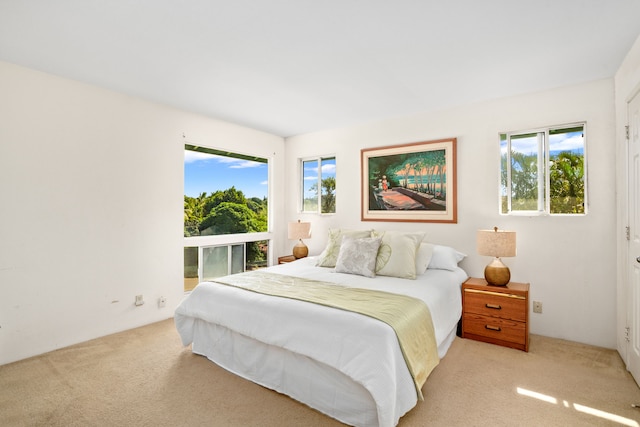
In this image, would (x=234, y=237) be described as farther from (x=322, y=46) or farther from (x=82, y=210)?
(x=322, y=46)

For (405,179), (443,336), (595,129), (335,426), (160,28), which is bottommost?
(335,426)

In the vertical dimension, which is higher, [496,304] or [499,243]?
[499,243]

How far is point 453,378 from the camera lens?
241cm

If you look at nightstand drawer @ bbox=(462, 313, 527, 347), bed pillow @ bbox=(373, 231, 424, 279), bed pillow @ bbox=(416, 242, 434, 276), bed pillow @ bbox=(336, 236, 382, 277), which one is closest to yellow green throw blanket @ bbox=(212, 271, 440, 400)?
bed pillow @ bbox=(336, 236, 382, 277)

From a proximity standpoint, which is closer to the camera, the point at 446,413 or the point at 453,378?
the point at 446,413

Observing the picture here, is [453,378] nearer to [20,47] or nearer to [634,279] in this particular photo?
[634,279]

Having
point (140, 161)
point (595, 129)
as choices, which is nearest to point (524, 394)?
point (595, 129)

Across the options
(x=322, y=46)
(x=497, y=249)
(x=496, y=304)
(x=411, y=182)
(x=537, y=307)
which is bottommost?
(x=537, y=307)

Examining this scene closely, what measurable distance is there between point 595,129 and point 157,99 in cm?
443

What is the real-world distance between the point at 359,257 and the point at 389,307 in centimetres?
109

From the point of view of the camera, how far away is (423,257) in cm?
328

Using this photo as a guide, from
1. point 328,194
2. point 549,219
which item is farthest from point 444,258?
point 328,194

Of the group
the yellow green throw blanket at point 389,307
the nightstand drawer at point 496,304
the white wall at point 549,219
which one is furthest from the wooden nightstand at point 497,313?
the yellow green throw blanket at point 389,307

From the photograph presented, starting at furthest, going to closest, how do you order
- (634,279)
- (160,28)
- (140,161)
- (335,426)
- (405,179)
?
(405,179) < (140,161) < (634,279) < (160,28) < (335,426)
